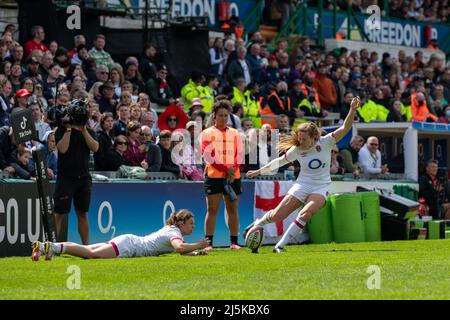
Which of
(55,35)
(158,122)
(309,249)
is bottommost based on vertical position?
(309,249)

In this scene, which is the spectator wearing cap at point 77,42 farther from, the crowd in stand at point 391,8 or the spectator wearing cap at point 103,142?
the crowd in stand at point 391,8

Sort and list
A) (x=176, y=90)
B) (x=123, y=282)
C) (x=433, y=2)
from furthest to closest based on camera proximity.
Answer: (x=433, y=2) → (x=176, y=90) → (x=123, y=282)

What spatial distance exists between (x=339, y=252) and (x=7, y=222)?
15.0ft

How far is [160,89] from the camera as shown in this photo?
2525 cm

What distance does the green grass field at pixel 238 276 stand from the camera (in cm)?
1039

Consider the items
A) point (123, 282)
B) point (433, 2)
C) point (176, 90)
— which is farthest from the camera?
point (433, 2)

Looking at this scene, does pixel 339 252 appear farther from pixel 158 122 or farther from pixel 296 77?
pixel 296 77

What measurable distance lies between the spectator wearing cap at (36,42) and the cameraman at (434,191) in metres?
8.30

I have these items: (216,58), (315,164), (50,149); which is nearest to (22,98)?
(50,149)

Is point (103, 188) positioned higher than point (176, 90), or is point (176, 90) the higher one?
point (176, 90)

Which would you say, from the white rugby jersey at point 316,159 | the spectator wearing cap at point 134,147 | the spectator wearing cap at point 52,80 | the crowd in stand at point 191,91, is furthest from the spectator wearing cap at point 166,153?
the white rugby jersey at point 316,159
